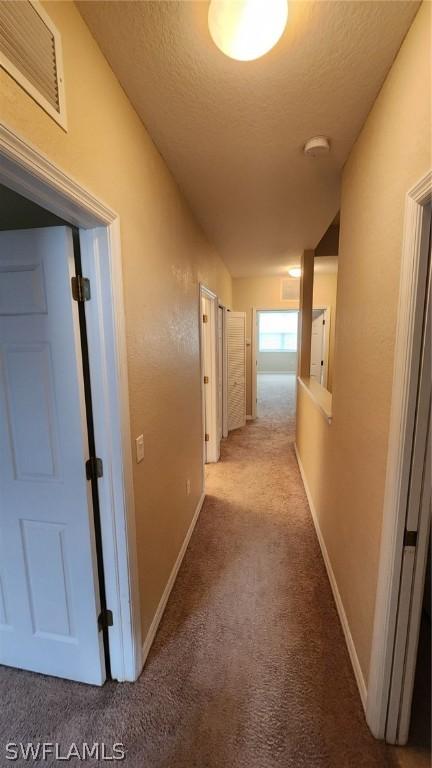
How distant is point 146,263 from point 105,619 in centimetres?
164

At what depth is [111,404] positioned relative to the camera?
1.18 m

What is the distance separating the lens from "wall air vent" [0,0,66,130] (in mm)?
688

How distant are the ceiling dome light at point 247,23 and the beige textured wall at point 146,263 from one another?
0.44 metres

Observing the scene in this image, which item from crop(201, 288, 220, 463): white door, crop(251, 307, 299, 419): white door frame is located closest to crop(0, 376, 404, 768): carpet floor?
crop(201, 288, 220, 463): white door

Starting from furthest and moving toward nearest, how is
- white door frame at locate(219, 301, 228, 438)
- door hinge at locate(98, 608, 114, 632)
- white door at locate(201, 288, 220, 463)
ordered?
white door frame at locate(219, 301, 228, 438) < white door at locate(201, 288, 220, 463) < door hinge at locate(98, 608, 114, 632)

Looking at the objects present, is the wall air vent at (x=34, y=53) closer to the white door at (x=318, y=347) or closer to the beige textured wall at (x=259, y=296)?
the beige textured wall at (x=259, y=296)

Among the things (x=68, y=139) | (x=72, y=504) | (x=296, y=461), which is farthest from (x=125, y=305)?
(x=296, y=461)

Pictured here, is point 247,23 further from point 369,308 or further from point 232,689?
point 232,689

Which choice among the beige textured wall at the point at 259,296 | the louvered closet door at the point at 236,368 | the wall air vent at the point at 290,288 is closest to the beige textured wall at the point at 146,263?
the louvered closet door at the point at 236,368

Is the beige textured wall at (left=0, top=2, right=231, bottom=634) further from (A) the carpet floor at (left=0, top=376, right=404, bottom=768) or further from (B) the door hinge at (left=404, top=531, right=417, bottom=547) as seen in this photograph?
(B) the door hinge at (left=404, top=531, right=417, bottom=547)

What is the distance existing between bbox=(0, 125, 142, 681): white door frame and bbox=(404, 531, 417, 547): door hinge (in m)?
1.05

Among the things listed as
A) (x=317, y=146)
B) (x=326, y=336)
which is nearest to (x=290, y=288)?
(x=326, y=336)

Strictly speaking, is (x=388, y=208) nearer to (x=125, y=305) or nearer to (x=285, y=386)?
(x=125, y=305)

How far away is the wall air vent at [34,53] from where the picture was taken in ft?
2.26
